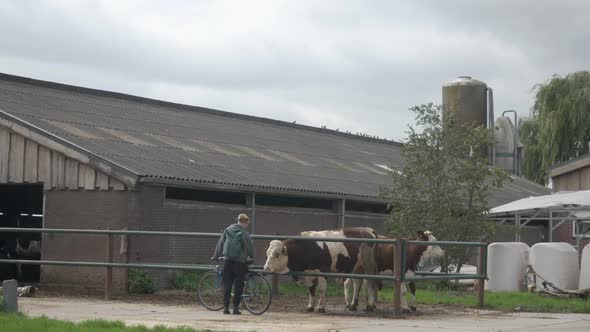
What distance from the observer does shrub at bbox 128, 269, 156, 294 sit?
910 inches

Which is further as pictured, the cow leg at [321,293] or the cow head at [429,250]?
the cow head at [429,250]

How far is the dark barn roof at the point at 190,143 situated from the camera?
25344 millimetres

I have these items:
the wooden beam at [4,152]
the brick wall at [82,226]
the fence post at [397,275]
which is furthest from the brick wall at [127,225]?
the fence post at [397,275]

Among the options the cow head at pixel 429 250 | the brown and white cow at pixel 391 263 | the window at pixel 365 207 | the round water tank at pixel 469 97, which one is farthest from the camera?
the round water tank at pixel 469 97

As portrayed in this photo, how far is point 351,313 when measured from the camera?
19.2 meters

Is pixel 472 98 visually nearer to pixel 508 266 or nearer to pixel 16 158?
pixel 508 266

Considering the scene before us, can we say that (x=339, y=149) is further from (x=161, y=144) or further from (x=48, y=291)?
(x=48, y=291)

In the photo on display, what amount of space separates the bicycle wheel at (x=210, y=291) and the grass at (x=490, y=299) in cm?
453

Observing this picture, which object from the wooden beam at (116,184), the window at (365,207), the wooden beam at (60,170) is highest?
the wooden beam at (60,170)

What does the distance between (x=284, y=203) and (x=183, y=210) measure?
406 cm

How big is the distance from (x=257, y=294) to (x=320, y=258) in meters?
1.59

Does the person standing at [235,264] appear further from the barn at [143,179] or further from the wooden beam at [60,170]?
the wooden beam at [60,170]

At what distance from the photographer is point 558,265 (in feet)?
78.0

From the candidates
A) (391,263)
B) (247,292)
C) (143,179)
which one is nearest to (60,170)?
(143,179)
